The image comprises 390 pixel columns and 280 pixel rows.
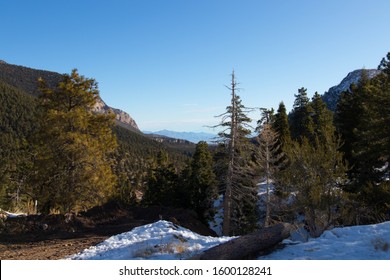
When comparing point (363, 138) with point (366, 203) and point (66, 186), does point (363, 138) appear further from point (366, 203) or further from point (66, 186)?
point (66, 186)

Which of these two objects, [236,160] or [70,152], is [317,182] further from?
[70,152]

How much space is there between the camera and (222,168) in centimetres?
2055

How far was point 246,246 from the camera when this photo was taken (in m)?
6.37

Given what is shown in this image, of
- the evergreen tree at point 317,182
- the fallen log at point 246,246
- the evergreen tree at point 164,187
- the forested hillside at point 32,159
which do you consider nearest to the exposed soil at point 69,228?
the forested hillside at point 32,159

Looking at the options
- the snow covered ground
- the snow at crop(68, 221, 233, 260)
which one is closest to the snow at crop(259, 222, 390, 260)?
the snow covered ground

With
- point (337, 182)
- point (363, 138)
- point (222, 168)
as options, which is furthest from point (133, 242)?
point (363, 138)

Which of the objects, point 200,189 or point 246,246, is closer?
point 246,246

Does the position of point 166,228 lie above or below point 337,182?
below

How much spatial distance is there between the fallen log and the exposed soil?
4.57 meters

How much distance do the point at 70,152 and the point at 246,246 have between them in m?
11.6

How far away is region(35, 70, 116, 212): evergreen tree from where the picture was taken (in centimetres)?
1486

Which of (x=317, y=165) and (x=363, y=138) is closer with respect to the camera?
(x=317, y=165)

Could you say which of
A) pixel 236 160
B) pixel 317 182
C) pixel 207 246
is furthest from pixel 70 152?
pixel 317 182

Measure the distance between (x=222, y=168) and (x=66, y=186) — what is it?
10132 mm
